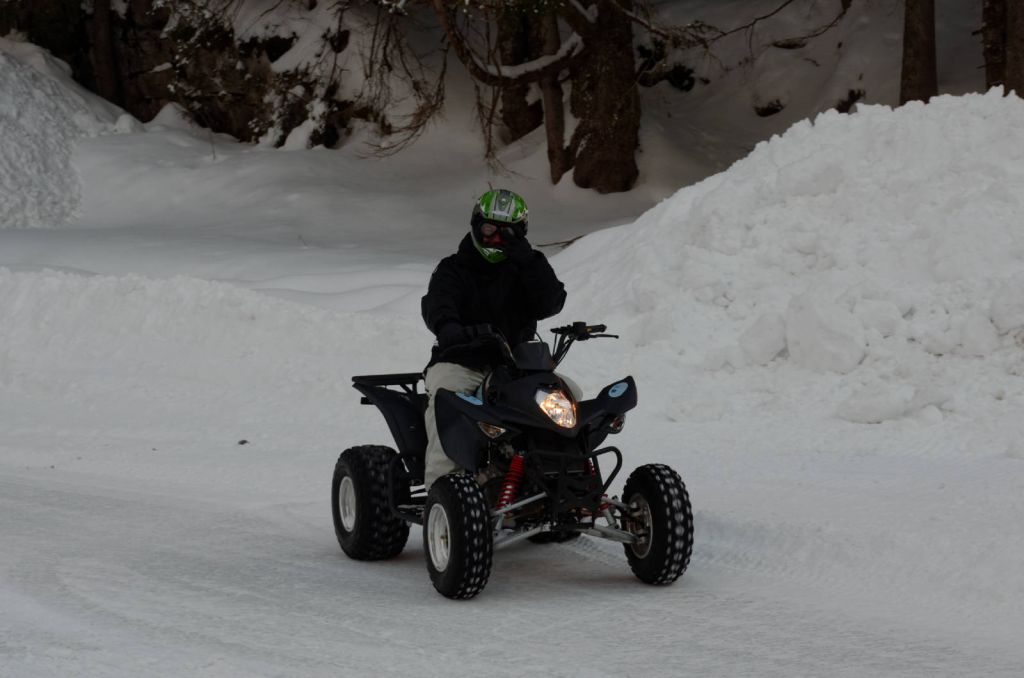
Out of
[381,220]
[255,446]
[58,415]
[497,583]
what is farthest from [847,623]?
[381,220]

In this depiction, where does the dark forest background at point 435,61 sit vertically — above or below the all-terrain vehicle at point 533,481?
above

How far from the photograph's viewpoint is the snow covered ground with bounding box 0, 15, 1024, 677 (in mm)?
5379

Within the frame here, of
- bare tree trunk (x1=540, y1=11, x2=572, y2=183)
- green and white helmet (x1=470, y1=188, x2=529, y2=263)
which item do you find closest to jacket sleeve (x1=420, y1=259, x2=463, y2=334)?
green and white helmet (x1=470, y1=188, x2=529, y2=263)

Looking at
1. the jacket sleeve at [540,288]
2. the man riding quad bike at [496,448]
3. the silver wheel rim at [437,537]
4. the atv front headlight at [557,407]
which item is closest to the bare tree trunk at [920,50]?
the jacket sleeve at [540,288]

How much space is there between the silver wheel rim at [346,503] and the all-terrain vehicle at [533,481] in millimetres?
970

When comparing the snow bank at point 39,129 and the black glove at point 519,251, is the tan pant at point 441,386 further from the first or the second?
the snow bank at point 39,129

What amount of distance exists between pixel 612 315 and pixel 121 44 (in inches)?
761

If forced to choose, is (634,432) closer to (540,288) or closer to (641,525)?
(540,288)

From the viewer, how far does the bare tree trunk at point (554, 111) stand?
68.3 ft

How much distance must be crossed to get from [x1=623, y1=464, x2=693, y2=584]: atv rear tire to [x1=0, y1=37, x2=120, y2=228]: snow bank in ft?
62.0

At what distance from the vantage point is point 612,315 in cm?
1230

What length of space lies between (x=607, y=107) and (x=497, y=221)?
14.3 m

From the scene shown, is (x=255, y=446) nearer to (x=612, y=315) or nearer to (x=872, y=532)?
(x=612, y=315)

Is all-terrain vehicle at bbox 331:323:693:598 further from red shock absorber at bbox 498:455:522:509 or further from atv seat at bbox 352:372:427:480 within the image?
atv seat at bbox 352:372:427:480
